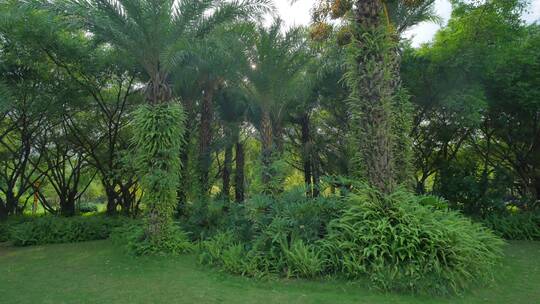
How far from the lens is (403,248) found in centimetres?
675

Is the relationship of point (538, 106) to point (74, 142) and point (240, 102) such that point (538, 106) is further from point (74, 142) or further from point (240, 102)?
point (74, 142)

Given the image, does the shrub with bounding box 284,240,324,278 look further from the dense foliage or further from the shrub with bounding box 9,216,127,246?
the shrub with bounding box 9,216,127,246

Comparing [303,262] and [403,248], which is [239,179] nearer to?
[303,262]

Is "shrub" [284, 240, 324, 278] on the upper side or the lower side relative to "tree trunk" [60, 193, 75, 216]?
lower

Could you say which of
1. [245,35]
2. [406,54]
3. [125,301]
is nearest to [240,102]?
[245,35]

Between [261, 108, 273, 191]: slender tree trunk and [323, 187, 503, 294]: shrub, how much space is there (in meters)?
4.03

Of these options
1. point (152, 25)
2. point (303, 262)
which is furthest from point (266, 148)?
point (303, 262)

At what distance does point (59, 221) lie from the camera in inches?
530

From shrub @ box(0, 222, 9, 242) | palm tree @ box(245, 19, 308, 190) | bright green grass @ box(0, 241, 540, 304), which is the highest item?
palm tree @ box(245, 19, 308, 190)

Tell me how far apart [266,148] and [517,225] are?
794cm

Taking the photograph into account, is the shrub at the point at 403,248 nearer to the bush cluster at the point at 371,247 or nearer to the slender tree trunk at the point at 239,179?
the bush cluster at the point at 371,247

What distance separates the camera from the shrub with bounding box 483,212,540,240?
39.3ft

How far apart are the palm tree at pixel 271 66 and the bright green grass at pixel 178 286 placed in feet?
17.4

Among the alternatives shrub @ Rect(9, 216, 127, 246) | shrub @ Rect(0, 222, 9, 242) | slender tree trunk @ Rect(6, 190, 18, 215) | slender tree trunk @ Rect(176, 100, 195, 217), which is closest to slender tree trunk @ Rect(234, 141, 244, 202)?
slender tree trunk @ Rect(176, 100, 195, 217)
